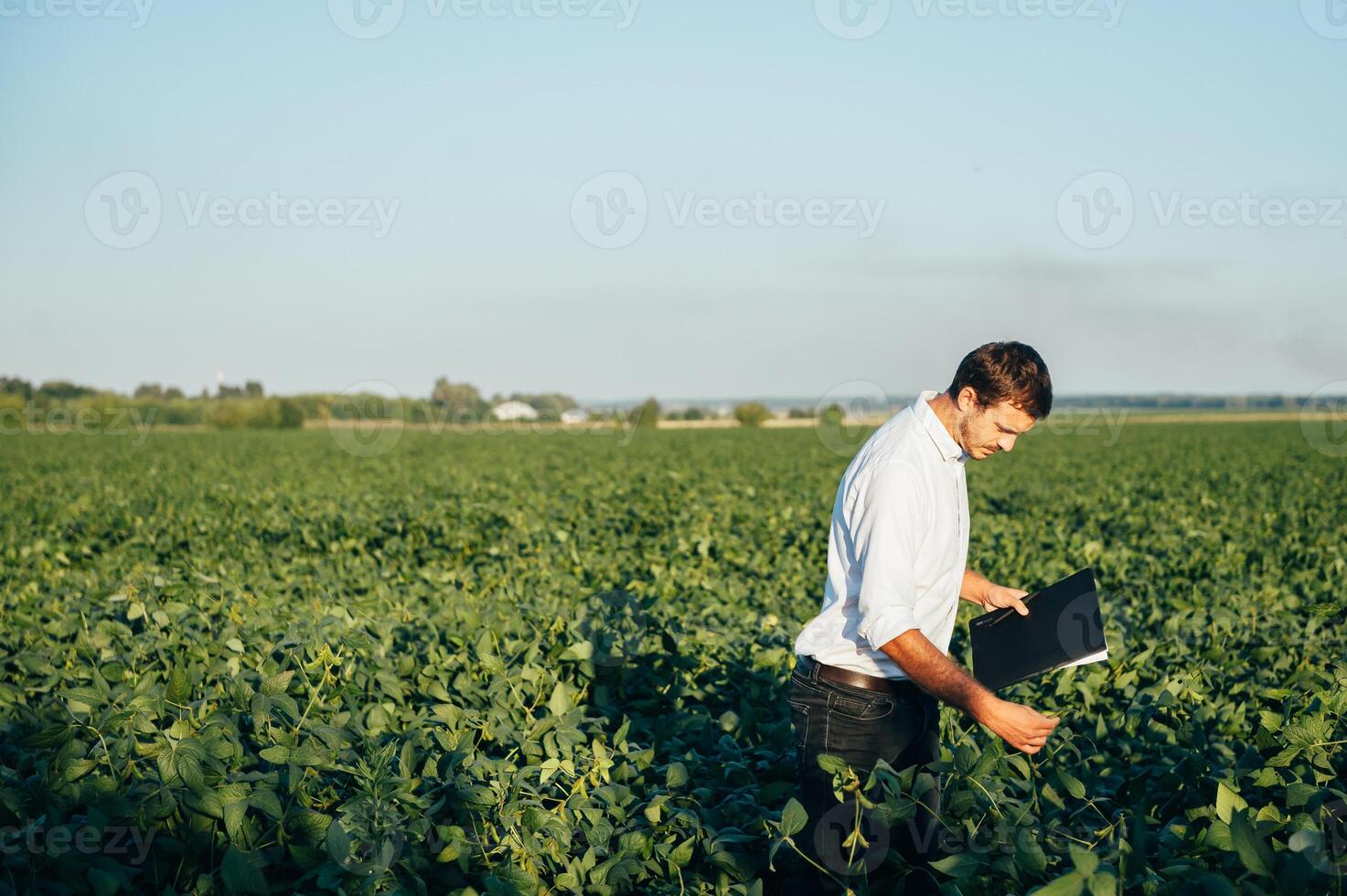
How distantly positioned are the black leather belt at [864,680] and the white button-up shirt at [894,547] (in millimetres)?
21

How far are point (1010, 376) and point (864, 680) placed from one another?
3.01 feet

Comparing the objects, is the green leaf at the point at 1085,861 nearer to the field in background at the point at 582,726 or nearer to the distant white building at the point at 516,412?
the field in background at the point at 582,726

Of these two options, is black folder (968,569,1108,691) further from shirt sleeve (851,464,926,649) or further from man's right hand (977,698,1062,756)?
shirt sleeve (851,464,926,649)

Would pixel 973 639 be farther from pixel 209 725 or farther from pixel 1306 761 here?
pixel 209 725

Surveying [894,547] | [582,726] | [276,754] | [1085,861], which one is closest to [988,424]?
[894,547]

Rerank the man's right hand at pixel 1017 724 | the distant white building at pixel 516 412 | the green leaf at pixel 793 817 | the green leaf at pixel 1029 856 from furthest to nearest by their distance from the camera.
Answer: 1. the distant white building at pixel 516 412
2. the man's right hand at pixel 1017 724
3. the green leaf at pixel 793 817
4. the green leaf at pixel 1029 856

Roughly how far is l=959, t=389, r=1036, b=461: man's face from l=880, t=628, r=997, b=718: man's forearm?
559 millimetres

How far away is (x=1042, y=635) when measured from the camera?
2988mm

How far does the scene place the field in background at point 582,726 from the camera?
7.70 ft

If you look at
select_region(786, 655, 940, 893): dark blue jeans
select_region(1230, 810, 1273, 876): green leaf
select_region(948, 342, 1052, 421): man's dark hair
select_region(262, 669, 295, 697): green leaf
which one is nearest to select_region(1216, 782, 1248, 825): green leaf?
select_region(1230, 810, 1273, 876): green leaf

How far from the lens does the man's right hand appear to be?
2.56 metres

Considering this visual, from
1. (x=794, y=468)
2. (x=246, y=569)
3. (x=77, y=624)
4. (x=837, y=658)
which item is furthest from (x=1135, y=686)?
(x=794, y=468)

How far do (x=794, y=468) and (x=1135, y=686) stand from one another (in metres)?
20.3

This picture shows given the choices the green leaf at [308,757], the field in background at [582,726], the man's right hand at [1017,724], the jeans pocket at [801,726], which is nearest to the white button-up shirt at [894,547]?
the jeans pocket at [801,726]
